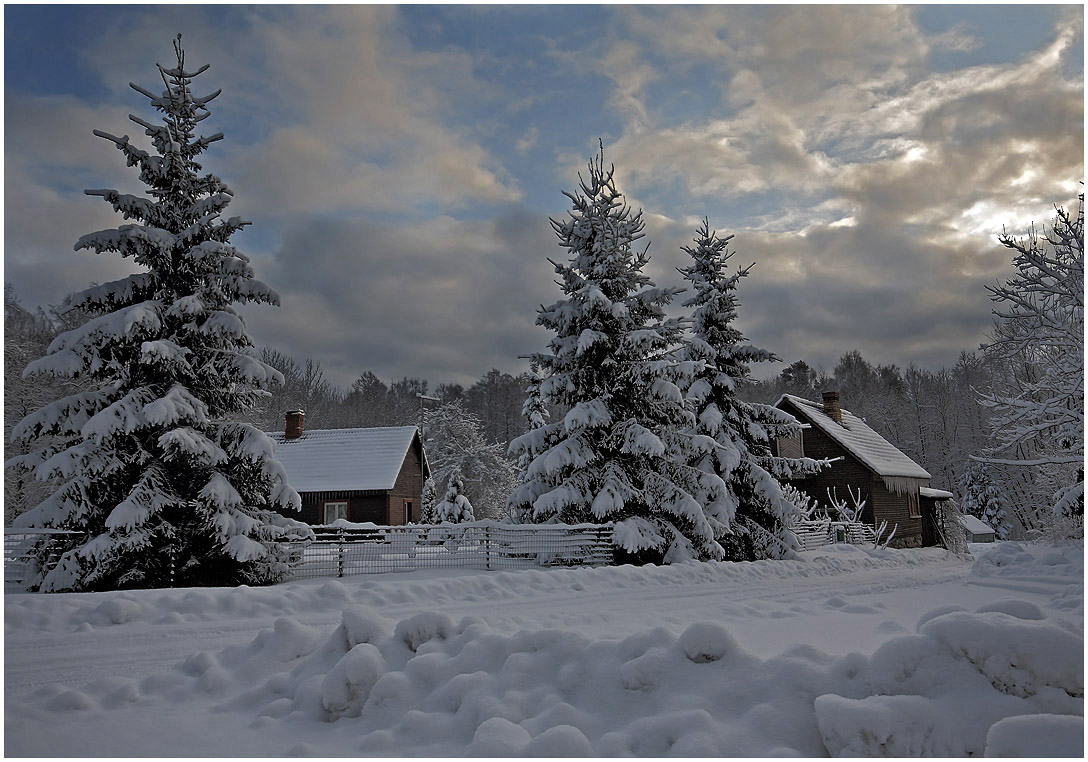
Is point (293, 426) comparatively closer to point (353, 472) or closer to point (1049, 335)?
point (353, 472)

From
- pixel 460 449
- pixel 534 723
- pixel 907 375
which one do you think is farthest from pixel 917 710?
pixel 907 375

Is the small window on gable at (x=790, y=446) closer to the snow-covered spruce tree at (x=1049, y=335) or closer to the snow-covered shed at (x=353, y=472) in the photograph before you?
the snow-covered shed at (x=353, y=472)

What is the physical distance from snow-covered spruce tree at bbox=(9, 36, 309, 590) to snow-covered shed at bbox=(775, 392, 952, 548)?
25204 mm

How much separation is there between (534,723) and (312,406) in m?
53.4

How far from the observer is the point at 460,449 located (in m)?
46.3

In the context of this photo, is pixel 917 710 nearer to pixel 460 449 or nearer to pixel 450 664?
pixel 450 664

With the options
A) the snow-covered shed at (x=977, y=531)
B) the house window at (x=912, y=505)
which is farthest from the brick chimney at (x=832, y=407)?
the snow-covered shed at (x=977, y=531)

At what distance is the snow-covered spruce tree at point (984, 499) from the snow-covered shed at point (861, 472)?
12.8m

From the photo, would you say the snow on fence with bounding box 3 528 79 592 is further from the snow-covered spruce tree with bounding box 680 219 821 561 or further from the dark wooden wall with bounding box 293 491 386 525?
the dark wooden wall with bounding box 293 491 386 525

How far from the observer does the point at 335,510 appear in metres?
31.0

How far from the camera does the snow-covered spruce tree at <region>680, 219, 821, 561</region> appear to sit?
20500 mm

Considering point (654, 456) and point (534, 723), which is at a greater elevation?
point (654, 456)

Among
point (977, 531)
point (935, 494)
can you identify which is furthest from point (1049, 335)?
point (977, 531)

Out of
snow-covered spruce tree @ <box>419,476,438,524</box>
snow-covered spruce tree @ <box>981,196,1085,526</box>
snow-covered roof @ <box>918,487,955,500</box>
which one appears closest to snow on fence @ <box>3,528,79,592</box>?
snow-covered spruce tree @ <box>981,196,1085,526</box>
